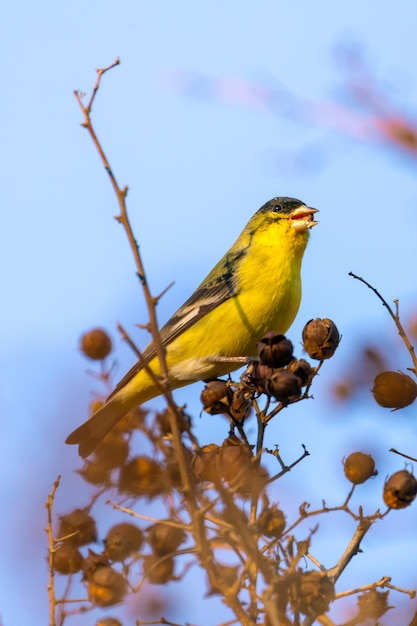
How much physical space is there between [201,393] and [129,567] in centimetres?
88

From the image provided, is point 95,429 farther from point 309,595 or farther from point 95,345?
point 309,595

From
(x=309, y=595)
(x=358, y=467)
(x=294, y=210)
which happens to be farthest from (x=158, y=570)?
(x=294, y=210)

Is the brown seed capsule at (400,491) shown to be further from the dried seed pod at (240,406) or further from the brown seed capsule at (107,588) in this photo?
the brown seed capsule at (107,588)

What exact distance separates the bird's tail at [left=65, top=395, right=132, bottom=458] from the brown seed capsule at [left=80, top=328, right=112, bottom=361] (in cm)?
33

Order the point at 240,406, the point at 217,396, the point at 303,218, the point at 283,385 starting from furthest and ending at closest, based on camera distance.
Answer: the point at 303,218
the point at 240,406
the point at 217,396
the point at 283,385

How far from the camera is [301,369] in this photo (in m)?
3.22

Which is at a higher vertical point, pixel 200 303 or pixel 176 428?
pixel 200 303

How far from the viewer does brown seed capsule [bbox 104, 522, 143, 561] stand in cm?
275

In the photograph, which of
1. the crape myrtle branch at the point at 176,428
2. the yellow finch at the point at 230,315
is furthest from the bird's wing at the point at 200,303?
the crape myrtle branch at the point at 176,428

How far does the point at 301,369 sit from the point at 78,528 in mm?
1014

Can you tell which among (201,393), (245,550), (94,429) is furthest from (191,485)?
(94,429)

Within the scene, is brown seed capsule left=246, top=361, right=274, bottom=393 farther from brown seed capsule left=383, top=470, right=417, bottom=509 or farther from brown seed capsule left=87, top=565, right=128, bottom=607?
brown seed capsule left=87, top=565, right=128, bottom=607

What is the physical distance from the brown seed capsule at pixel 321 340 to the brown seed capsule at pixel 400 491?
0.81m

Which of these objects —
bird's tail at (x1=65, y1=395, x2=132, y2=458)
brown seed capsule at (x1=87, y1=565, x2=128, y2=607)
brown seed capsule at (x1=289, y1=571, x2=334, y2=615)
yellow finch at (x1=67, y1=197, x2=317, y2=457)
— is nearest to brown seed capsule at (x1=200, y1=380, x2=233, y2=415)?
bird's tail at (x1=65, y1=395, x2=132, y2=458)
